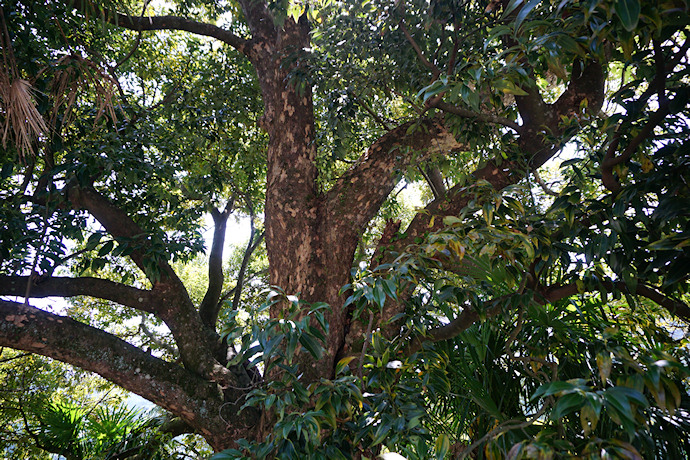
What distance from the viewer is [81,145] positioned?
2.84 metres

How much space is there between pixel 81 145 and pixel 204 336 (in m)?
1.50

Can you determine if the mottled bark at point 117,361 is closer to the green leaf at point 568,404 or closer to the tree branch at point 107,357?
the tree branch at point 107,357

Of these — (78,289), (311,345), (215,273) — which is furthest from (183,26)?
(311,345)

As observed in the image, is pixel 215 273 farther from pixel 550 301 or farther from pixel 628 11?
pixel 628 11

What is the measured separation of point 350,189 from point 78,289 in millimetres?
2004

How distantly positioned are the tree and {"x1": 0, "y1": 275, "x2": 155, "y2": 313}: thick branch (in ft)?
0.04

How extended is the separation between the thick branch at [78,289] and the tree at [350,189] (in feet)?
0.04

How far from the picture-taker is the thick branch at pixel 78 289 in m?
Result: 2.95

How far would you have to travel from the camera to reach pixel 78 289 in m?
3.07

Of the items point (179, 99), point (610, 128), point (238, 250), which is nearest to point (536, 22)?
point (610, 128)

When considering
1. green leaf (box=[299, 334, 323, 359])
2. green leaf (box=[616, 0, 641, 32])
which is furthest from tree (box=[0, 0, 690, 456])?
green leaf (box=[616, 0, 641, 32])

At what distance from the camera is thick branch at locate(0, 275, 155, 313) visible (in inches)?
116

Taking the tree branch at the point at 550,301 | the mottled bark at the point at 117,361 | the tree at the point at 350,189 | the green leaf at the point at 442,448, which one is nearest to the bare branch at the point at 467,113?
the tree at the point at 350,189

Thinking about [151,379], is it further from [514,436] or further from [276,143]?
[514,436]
